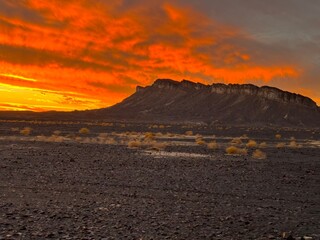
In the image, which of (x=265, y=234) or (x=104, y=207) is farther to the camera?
(x=104, y=207)

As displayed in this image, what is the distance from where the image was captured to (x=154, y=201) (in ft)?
44.4

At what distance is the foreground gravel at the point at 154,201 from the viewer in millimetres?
9805

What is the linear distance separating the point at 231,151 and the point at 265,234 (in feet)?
82.4

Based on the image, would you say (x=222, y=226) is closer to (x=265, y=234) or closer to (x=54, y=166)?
(x=265, y=234)

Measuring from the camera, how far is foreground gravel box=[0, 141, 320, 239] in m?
9.80

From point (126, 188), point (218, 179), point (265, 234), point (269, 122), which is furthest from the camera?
point (269, 122)

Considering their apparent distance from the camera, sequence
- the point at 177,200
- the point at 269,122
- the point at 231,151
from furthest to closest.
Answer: the point at 269,122, the point at 231,151, the point at 177,200

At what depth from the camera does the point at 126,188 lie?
16.2 meters

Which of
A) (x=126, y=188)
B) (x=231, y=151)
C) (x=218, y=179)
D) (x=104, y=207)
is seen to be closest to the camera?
(x=104, y=207)

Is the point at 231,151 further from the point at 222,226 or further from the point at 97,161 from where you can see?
the point at 222,226

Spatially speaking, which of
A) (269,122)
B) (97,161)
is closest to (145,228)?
(97,161)

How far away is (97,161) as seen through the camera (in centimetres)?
2633

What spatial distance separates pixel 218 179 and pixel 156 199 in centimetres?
605

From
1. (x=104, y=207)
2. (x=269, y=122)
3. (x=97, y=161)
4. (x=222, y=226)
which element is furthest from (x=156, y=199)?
(x=269, y=122)
